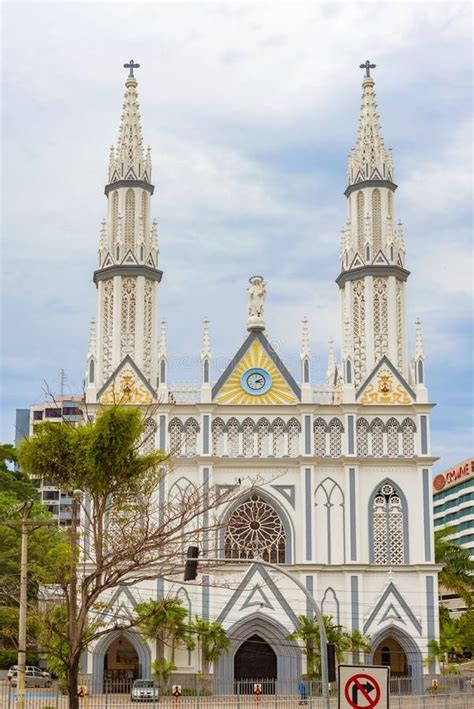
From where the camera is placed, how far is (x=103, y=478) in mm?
33688

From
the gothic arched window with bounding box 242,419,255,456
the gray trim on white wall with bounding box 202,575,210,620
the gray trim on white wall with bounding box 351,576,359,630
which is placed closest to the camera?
the gray trim on white wall with bounding box 202,575,210,620

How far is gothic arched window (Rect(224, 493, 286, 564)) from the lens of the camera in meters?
54.2

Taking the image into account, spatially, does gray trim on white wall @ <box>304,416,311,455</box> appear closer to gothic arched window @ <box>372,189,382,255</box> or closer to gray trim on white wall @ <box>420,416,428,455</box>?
gray trim on white wall @ <box>420,416,428,455</box>

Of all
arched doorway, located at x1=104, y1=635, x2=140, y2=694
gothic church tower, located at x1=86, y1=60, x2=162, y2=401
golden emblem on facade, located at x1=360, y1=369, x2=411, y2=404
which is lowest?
arched doorway, located at x1=104, y1=635, x2=140, y2=694

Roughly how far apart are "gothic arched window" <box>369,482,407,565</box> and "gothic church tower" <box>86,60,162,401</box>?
1244cm

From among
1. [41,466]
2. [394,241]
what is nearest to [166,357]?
[394,241]

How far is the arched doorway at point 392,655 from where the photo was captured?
2120 inches

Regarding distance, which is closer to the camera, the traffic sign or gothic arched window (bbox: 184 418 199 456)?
the traffic sign

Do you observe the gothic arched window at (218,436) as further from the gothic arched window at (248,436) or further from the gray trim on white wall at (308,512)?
the gray trim on white wall at (308,512)

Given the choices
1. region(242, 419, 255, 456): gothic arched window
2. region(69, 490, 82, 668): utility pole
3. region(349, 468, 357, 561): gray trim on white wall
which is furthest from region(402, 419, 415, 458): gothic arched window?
region(69, 490, 82, 668): utility pole

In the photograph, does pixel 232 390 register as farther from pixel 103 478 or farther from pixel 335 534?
pixel 103 478

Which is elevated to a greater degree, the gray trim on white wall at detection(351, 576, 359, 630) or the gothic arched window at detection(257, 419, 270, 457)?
the gothic arched window at detection(257, 419, 270, 457)

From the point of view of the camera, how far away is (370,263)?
58.2 meters

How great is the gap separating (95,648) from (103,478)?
67.6 feet
